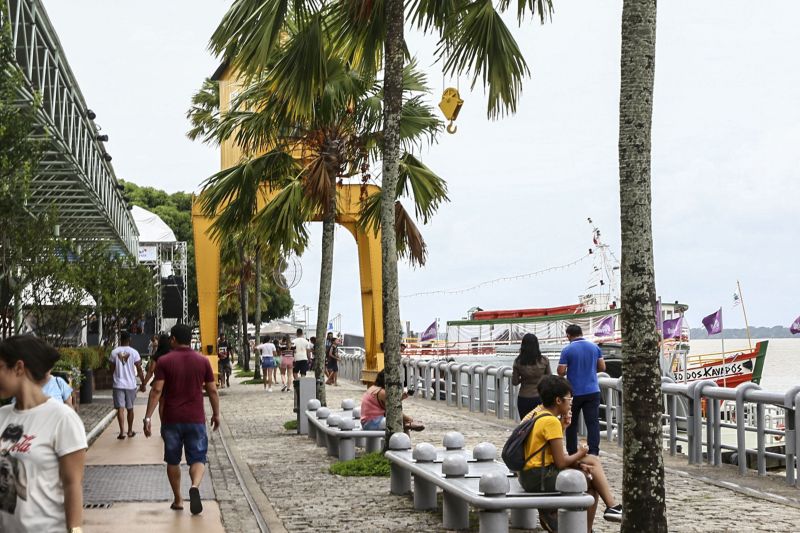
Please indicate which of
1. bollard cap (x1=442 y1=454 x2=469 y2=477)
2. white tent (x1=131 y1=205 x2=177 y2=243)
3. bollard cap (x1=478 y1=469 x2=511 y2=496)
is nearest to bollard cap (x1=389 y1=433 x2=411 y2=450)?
bollard cap (x1=442 y1=454 x2=469 y2=477)

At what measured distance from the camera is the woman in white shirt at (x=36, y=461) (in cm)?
442

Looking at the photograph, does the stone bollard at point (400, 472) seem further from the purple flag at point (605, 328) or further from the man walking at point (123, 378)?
the purple flag at point (605, 328)

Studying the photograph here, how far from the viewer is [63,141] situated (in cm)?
1759

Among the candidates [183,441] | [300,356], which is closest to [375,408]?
[183,441]

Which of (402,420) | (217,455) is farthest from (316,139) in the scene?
→ (402,420)

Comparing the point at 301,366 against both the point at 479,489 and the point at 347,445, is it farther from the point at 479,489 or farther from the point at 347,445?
the point at 479,489

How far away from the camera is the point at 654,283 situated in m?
7.61

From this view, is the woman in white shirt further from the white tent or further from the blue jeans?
the white tent

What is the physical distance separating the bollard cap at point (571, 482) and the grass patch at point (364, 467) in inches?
206

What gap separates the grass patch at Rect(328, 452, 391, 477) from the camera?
13.1 meters

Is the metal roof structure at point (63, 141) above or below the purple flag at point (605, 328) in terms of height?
above

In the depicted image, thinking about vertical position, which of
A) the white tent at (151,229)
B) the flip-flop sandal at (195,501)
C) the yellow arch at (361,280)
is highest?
the white tent at (151,229)

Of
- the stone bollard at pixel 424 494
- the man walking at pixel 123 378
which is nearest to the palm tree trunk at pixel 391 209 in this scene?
the stone bollard at pixel 424 494

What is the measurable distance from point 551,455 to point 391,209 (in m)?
5.35
